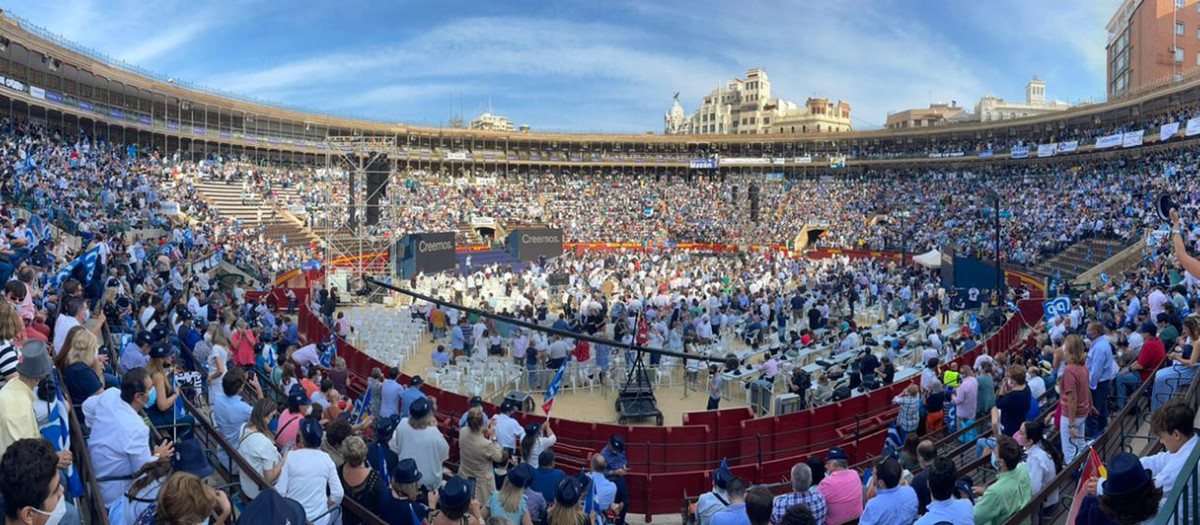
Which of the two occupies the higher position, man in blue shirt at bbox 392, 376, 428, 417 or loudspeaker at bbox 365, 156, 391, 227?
loudspeaker at bbox 365, 156, 391, 227

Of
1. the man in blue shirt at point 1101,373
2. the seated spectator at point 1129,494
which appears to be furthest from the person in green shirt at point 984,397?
the seated spectator at point 1129,494

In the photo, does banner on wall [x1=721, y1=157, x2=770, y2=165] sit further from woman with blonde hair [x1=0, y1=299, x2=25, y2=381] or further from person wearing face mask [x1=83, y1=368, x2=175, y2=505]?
person wearing face mask [x1=83, y1=368, x2=175, y2=505]

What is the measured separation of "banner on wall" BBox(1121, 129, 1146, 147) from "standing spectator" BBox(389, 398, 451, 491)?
4692 cm

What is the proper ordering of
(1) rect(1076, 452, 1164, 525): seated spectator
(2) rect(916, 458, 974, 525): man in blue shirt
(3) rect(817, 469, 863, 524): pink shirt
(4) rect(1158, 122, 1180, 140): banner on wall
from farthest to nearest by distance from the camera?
(4) rect(1158, 122, 1180, 140): banner on wall → (3) rect(817, 469, 863, 524): pink shirt → (2) rect(916, 458, 974, 525): man in blue shirt → (1) rect(1076, 452, 1164, 525): seated spectator

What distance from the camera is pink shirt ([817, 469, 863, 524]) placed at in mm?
6117

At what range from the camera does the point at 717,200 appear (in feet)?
204

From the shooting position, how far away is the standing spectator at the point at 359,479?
5.18m

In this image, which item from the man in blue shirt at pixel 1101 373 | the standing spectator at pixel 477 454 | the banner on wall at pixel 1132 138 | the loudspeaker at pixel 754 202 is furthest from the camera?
the loudspeaker at pixel 754 202

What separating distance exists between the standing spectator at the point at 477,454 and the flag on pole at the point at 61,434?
3054 mm

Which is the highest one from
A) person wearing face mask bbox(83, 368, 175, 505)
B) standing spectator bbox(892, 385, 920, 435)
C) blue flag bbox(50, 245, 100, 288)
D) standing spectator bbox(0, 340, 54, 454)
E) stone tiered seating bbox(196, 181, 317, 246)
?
stone tiered seating bbox(196, 181, 317, 246)

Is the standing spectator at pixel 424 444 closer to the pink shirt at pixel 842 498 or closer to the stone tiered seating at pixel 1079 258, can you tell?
the pink shirt at pixel 842 498

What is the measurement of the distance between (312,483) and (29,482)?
1734 mm

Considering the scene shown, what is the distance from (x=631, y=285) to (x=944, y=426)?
733 inches

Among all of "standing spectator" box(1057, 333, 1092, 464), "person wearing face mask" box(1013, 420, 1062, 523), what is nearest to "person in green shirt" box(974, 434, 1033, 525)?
"person wearing face mask" box(1013, 420, 1062, 523)
